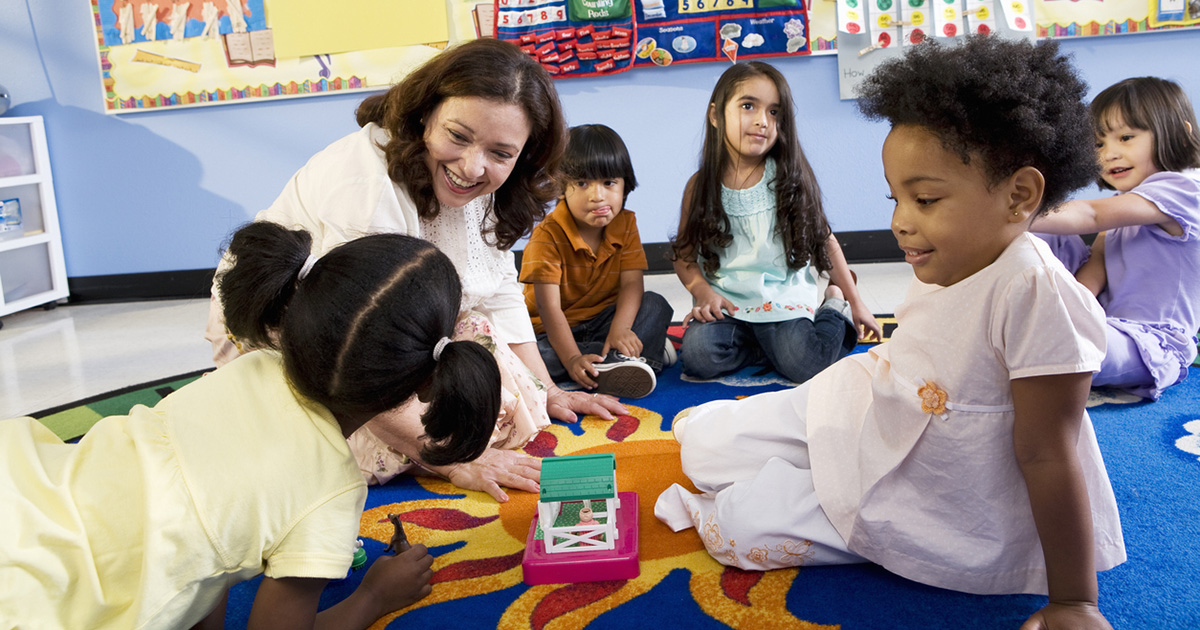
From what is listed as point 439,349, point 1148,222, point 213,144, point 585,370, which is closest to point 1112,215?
point 1148,222

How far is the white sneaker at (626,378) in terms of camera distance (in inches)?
61.7

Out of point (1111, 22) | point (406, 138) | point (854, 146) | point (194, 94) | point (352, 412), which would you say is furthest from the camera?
point (194, 94)

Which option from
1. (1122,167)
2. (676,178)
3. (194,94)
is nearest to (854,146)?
(676,178)

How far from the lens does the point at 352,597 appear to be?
87cm

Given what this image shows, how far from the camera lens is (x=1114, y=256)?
160 cm

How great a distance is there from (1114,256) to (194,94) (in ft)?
9.03

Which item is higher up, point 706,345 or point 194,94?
point 194,94

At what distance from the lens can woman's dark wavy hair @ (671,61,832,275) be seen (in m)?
1.70

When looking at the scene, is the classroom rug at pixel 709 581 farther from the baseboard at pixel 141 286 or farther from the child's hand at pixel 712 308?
the baseboard at pixel 141 286

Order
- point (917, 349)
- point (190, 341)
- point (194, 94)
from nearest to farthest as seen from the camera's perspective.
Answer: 1. point (917, 349)
2. point (190, 341)
3. point (194, 94)

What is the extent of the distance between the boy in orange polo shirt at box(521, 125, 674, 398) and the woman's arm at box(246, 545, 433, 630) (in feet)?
2.31

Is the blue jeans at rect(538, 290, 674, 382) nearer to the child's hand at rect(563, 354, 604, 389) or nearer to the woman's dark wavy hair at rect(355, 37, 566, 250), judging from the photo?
the child's hand at rect(563, 354, 604, 389)

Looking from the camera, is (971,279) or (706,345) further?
(706,345)

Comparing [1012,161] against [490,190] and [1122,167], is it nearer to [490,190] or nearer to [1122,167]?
[490,190]
